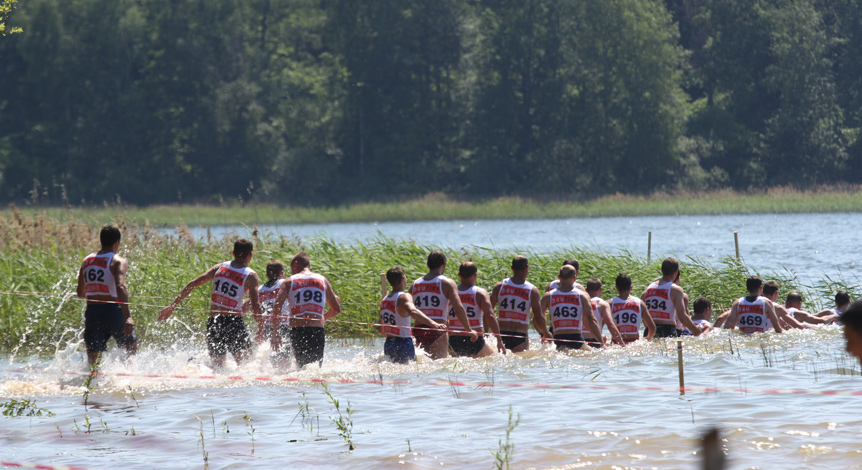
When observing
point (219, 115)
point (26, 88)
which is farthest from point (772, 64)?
point (26, 88)

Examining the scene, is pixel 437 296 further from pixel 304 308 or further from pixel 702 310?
pixel 702 310

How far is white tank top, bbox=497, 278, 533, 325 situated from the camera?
41.8ft

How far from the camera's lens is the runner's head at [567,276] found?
41.1 feet

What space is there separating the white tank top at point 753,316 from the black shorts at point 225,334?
22.8 ft

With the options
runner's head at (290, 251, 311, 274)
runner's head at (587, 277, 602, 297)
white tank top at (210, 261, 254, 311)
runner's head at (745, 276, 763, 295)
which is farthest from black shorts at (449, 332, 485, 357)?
runner's head at (745, 276, 763, 295)

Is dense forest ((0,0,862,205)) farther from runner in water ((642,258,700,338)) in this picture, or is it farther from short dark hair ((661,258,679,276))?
short dark hair ((661,258,679,276))

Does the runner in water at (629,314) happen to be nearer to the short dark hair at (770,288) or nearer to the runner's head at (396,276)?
the short dark hair at (770,288)

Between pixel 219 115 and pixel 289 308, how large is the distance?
5477cm

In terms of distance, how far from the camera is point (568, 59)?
63.5 meters

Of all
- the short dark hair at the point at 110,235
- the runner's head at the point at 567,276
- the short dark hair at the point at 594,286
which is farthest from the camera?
the short dark hair at the point at 594,286

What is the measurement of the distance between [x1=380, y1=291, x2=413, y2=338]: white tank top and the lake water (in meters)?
0.47

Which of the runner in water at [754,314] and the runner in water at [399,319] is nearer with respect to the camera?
the runner in water at [399,319]

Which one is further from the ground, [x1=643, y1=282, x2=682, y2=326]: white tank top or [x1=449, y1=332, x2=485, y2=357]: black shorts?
[x1=643, y1=282, x2=682, y2=326]: white tank top

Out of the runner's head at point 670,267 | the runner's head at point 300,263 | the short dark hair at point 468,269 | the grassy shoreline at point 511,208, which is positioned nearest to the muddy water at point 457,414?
the runner's head at point 670,267
